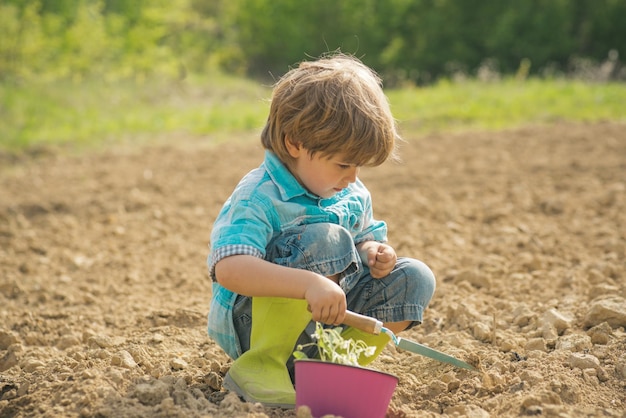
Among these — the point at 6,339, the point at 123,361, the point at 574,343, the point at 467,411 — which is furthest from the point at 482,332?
the point at 6,339

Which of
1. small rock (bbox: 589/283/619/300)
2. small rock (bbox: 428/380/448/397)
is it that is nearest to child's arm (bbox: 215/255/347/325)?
small rock (bbox: 428/380/448/397)

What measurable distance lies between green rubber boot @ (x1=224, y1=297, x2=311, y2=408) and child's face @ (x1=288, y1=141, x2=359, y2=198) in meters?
0.39

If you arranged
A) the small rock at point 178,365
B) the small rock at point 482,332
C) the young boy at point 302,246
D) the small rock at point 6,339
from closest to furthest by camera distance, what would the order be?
the young boy at point 302,246 < the small rock at point 178,365 < the small rock at point 482,332 < the small rock at point 6,339

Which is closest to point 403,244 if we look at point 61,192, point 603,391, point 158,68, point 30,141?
point 603,391

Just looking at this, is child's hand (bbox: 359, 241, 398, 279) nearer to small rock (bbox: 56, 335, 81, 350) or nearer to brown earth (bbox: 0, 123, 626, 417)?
brown earth (bbox: 0, 123, 626, 417)

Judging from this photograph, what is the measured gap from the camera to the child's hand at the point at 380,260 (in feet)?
7.93

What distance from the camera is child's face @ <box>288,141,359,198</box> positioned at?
2.36 meters

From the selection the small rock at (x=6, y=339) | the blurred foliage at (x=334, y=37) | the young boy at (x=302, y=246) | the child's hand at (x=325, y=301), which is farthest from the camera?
the blurred foliage at (x=334, y=37)

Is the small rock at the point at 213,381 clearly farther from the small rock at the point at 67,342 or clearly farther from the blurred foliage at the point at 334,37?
the blurred foliage at the point at 334,37

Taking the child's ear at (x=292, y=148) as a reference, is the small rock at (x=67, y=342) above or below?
below

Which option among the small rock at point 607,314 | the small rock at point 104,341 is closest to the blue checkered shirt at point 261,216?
the small rock at point 104,341

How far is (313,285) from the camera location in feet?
6.91

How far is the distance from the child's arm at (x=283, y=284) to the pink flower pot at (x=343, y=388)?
0.17 meters

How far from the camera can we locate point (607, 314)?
9.70 feet
